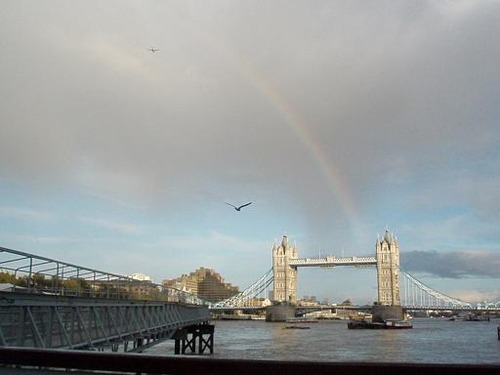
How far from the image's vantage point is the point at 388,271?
18688cm

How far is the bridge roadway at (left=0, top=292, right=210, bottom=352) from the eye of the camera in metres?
18.2

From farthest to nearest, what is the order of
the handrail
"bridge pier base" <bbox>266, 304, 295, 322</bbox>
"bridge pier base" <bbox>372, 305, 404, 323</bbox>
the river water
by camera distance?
"bridge pier base" <bbox>266, 304, 295, 322</bbox> < "bridge pier base" <bbox>372, 305, 404, 323</bbox> < the river water < the handrail

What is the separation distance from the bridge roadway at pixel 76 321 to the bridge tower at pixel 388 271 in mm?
141739

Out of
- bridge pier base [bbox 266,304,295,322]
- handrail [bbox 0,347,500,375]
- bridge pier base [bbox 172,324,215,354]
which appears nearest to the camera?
handrail [bbox 0,347,500,375]

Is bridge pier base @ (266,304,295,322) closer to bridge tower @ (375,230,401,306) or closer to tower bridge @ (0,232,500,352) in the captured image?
bridge tower @ (375,230,401,306)

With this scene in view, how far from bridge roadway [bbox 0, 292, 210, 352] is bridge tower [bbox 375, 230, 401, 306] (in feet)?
465

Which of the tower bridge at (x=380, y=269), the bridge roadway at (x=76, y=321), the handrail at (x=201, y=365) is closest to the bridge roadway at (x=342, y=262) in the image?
the tower bridge at (x=380, y=269)

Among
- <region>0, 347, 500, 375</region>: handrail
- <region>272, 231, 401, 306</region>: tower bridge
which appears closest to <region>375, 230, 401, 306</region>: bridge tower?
<region>272, 231, 401, 306</region>: tower bridge

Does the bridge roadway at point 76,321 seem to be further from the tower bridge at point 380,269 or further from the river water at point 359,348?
the tower bridge at point 380,269

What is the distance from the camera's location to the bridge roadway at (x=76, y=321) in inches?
717

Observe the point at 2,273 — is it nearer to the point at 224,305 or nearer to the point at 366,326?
the point at 366,326

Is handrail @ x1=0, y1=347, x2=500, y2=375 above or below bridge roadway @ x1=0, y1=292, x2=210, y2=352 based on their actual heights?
above

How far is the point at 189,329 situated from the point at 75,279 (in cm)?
2656

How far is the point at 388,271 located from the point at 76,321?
17097 centimetres
